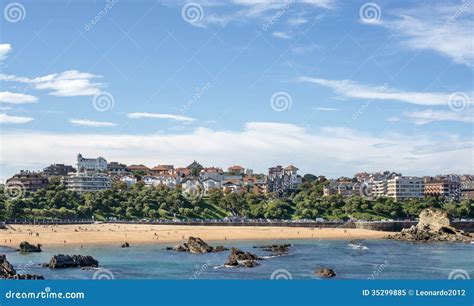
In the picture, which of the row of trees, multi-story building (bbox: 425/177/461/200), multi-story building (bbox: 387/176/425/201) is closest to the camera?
the row of trees

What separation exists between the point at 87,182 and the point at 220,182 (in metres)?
28.6

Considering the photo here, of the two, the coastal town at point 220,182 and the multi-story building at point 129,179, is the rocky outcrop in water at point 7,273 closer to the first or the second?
the coastal town at point 220,182

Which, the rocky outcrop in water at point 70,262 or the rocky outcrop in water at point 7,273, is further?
the rocky outcrop in water at point 70,262

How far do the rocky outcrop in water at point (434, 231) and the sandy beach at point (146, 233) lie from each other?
14.4ft

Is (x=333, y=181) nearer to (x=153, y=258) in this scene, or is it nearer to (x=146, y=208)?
(x=146, y=208)

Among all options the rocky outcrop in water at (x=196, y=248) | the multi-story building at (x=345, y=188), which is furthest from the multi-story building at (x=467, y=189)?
the rocky outcrop in water at (x=196, y=248)

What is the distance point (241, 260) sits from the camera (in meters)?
41.1

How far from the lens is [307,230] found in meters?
72.4

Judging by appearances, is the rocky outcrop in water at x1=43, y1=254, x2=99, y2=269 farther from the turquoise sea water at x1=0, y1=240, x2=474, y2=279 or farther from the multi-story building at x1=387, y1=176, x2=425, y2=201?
the multi-story building at x1=387, y1=176, x2=425, y2=201

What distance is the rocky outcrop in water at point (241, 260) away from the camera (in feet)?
129

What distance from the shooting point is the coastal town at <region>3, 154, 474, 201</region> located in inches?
4284

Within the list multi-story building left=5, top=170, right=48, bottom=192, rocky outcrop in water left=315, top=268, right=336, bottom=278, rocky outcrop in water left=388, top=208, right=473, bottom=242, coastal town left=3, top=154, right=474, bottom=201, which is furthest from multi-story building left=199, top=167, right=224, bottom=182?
rocky outcrop in water left=315, top=268, right=336, bottom=278

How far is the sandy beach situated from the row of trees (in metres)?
6.94

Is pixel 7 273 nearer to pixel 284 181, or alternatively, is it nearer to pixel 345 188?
pixel 345 188
